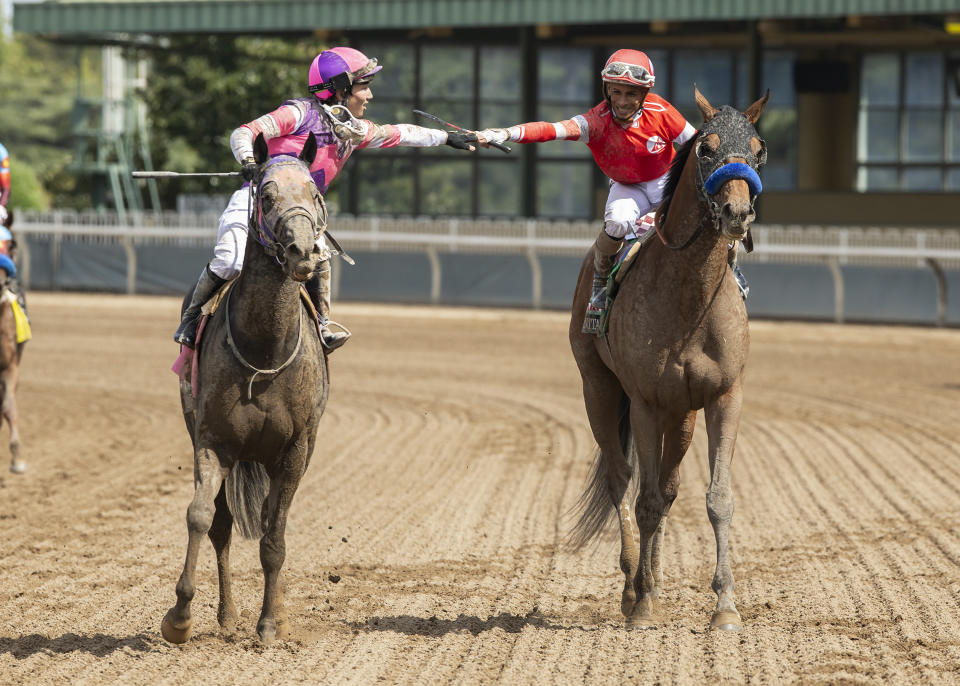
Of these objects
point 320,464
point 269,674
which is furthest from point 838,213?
point 269,674

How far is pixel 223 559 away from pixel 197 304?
1169 mm

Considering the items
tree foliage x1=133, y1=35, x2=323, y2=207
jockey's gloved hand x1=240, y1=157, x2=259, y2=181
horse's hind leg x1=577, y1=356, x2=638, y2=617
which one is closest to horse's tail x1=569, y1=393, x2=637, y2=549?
horse's hind leg x1=577, y1=356, x2=638, y2=617

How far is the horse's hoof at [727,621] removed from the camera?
5.72 meters

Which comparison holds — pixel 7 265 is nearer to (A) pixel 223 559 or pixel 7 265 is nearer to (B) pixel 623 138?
(A) pixel 223 559

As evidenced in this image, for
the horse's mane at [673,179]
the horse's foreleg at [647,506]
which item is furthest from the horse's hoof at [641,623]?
the horse's mane at [673,179]

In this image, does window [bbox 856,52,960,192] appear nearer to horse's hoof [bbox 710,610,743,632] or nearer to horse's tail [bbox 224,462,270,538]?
horse's hoof [bbox 710,610,743,632]

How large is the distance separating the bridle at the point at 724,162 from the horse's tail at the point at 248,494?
2.33 meters

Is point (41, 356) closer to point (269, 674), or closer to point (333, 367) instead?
point (333, 367)

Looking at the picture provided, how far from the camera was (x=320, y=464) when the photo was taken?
1048cm

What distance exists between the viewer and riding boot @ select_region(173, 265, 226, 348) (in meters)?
5.96

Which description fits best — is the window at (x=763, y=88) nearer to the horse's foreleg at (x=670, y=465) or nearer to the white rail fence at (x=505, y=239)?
the white rail fence at (x=505, y=239)

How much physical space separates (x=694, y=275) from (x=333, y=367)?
10.9m

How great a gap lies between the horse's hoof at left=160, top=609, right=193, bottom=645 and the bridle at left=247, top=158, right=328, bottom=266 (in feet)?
5.07

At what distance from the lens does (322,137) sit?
240 inches
